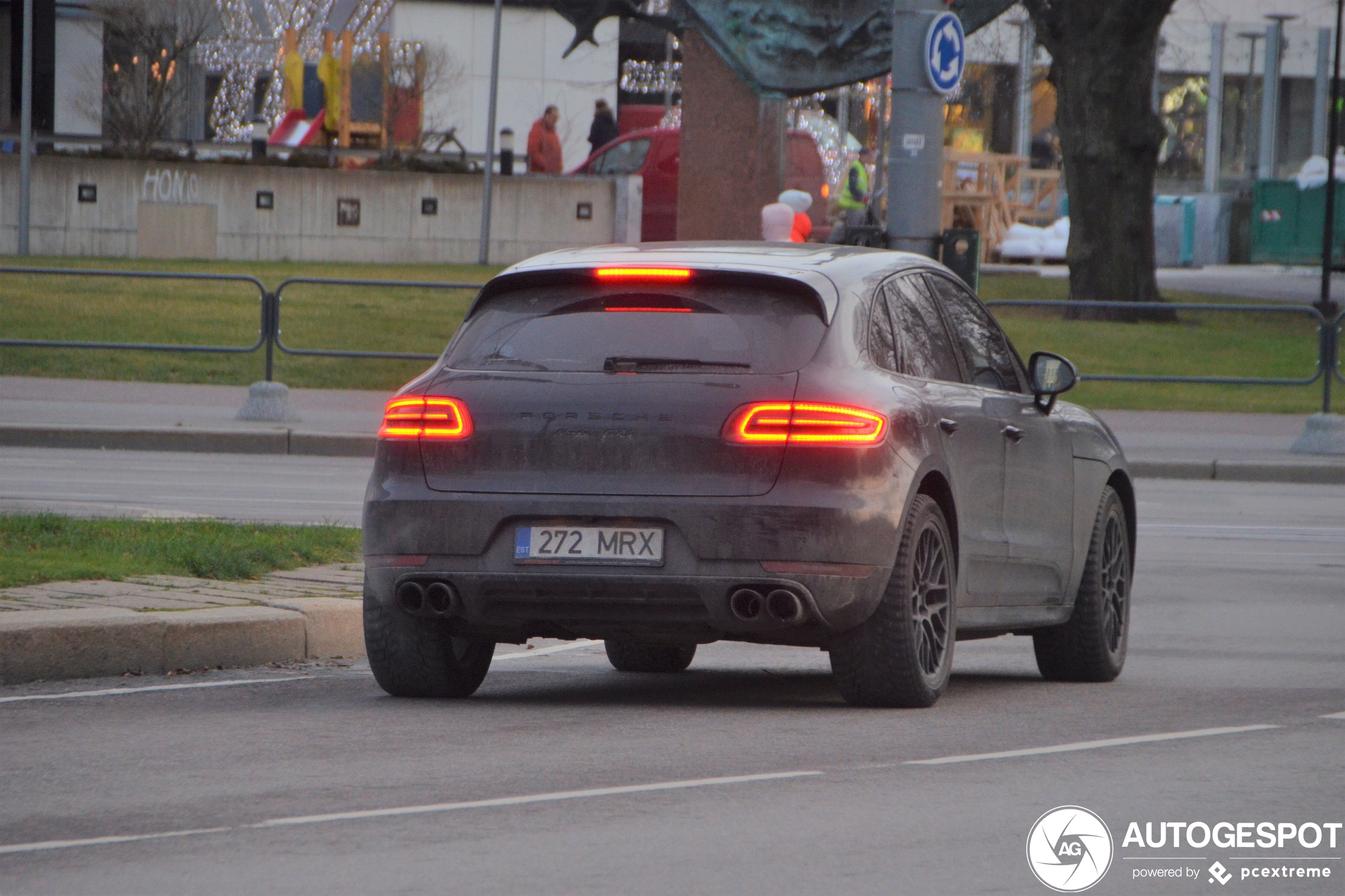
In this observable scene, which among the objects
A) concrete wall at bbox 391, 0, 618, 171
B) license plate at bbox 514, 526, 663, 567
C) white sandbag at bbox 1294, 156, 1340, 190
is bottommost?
license plate at bbox 514, 526, 663, 567

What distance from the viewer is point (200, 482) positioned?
1606cm

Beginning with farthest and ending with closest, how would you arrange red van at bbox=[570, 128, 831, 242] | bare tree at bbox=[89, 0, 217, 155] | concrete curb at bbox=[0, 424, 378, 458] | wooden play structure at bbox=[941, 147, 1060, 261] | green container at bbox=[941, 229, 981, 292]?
wooden play structure at bbox=[941, 147, 1060, 261] → red van at bbox=[570, 128, 831, 242] → bare tree at bbox=[89, 0, 217, 155] → concrete curb at bbox=[0, 424, 378, 458] → green container at bbox=[941, 229, 981, 292]

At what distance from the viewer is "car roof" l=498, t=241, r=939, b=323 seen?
7348mm

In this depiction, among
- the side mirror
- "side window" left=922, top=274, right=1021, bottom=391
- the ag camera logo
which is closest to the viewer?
the ag camera logo

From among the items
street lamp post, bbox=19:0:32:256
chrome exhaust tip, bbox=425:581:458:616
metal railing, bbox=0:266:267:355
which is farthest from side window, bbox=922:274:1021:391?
street lamp post, bbox=19:0:32:256

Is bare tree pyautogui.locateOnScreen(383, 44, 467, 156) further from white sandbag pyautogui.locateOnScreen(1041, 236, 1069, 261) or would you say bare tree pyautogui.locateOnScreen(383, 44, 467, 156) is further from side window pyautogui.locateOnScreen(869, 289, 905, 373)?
side window pyautogui.locateOnScreen(869, 289, 905, 373)

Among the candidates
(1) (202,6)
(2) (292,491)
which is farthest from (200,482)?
(1) (202,6)

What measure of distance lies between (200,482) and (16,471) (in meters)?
1.41

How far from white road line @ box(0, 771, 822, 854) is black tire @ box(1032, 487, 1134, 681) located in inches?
106

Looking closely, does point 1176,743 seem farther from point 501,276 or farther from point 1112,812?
point 501,276

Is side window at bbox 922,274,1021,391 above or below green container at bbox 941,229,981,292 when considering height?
below

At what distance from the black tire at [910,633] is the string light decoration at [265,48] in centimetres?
3441

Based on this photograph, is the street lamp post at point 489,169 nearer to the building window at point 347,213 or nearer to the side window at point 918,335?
the building window at point 347,213

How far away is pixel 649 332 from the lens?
7211 millimetres
